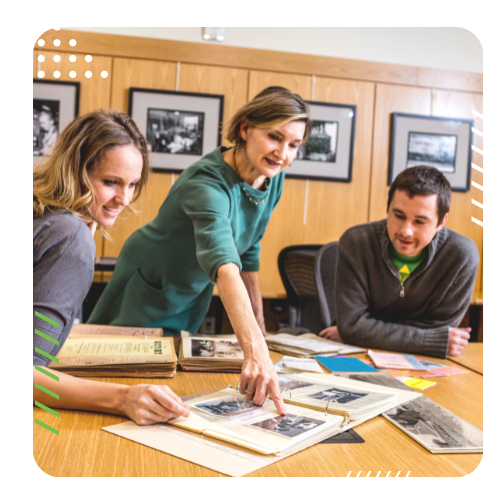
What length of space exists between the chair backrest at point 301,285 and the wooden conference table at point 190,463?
6.35ft

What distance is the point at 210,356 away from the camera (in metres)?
1.25

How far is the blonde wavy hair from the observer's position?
0.98 m

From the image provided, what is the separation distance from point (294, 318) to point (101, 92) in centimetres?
211

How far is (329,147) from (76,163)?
310 centimetres

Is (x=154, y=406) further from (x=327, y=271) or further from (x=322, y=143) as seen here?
(x=322, y=143)

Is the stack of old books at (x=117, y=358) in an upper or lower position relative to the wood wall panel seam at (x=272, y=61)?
lower

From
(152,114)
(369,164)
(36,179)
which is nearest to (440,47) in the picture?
(369,164)

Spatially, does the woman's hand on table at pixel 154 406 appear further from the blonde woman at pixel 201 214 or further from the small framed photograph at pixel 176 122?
the small framed photograph at pixel 176 122

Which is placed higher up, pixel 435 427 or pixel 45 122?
pixel 45 122

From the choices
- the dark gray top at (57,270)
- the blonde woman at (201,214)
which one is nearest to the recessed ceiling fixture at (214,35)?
the blonde woman at (201,214)

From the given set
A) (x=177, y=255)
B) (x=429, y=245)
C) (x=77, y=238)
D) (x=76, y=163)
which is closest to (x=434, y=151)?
(x=429, y=245)

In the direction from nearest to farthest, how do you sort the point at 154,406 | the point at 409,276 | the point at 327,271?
the point at 154,406
the point at 409,276
the point at 327,271

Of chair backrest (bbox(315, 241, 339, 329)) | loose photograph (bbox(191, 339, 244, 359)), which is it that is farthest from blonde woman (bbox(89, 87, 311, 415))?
chair backrest (bbox(315, 241, 339, 329))

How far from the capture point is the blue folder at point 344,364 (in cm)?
132
